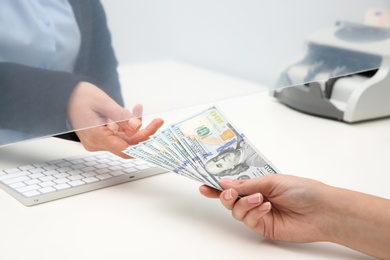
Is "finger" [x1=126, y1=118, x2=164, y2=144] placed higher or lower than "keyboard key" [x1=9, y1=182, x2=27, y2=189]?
higher

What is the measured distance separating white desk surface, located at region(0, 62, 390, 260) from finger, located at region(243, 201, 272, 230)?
0.07 feet

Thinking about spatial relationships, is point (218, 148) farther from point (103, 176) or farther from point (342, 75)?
point (342, 75)

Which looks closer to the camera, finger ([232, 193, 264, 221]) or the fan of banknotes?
finger ([232, 193, 264, 221])

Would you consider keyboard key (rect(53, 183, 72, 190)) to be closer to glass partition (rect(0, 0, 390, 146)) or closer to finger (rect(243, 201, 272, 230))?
glass partition (rect(0, 0, 390, 146))

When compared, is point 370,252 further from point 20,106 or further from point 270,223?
point 20,106

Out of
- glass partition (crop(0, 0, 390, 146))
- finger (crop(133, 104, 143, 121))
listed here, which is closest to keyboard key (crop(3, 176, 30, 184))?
glass partition (crop(0, 0, 390, 146))

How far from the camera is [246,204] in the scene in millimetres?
966

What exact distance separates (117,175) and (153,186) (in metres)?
0.07

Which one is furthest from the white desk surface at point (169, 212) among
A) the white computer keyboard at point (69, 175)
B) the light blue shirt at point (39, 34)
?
the light blue shirt at point (39, 34)

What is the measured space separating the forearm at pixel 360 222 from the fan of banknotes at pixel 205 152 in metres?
0.15

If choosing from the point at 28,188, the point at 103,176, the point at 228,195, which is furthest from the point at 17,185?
the point at 228,195

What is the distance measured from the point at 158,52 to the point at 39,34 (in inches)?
9.1

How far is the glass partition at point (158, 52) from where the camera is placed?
1.04 m

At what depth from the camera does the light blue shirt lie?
1001 millimetres
